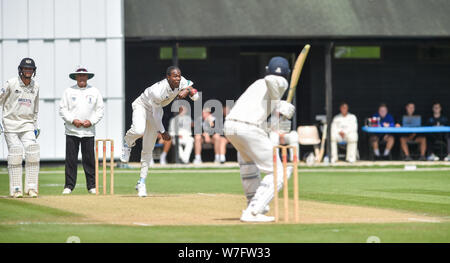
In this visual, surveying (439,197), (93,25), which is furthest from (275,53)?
(439,197)

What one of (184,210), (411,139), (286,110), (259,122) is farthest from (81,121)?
(411,139)

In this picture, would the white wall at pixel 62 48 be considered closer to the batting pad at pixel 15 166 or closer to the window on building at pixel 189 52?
the window on building at pixel 189 52

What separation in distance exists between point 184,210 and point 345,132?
48.0ft

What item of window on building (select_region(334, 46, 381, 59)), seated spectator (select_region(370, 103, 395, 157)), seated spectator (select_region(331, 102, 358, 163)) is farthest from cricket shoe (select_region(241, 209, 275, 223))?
window on building (select_region(334, 46, 381, 59))

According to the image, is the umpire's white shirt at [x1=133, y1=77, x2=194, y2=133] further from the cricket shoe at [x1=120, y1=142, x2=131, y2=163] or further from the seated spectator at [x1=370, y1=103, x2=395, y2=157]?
the seated spectator at [x1=370, y1=103, x2=395, y2=157]

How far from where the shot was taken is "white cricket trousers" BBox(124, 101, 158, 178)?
Result: 15062 millimetres

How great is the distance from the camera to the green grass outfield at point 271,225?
9.73 m

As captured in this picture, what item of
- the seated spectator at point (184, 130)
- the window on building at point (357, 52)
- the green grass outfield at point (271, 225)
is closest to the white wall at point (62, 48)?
the seated spectator at point (184, 130)

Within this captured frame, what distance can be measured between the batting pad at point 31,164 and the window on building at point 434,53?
17.4m

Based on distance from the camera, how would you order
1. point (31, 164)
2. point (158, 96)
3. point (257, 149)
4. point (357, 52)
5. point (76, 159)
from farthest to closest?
point (357, 52), point (76, 159), point (31, 164), point (158, 96), point (257, 149)

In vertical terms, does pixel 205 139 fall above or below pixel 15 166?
above

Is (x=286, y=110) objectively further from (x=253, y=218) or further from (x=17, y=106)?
(x=17, y=106)

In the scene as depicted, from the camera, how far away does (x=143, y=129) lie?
49.2ft

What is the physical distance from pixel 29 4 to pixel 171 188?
9.80 m
